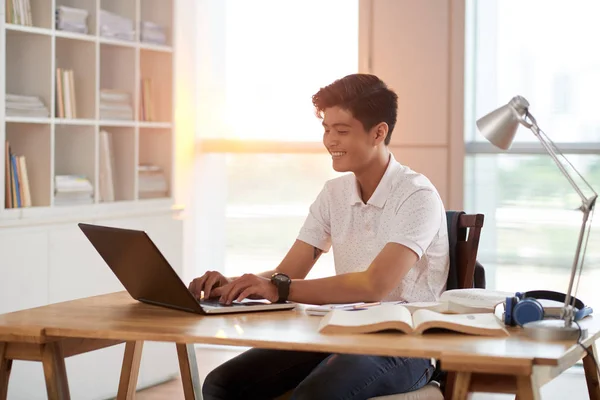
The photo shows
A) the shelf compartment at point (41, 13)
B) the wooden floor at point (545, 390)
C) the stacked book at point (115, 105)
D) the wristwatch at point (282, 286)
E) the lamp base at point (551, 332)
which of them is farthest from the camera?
the stacked book at point (115, 105)

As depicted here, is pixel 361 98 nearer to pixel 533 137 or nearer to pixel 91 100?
pixel 91 100

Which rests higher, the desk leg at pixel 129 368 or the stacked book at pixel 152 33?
the stacked book at pixel 152 33

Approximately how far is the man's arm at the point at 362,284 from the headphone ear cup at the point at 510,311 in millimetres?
421

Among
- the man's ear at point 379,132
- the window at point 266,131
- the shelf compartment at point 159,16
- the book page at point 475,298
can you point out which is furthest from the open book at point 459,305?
the window at point 266,131

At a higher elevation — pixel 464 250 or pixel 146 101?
pixel 146 101

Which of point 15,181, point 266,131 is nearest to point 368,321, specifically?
point 15,181

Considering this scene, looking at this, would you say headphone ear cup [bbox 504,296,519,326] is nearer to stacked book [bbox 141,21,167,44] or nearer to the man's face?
the man's face

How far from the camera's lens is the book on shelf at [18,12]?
145 inches

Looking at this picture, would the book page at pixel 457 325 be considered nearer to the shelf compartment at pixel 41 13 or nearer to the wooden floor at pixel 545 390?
the wooden floor at pixel 545 390

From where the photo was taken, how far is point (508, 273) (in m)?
4.61

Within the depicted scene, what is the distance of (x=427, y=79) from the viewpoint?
4.62 m

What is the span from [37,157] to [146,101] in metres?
0.79

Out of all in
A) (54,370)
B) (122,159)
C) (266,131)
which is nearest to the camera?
(54,370)

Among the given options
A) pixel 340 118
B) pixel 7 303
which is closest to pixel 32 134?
pixel 7 303
